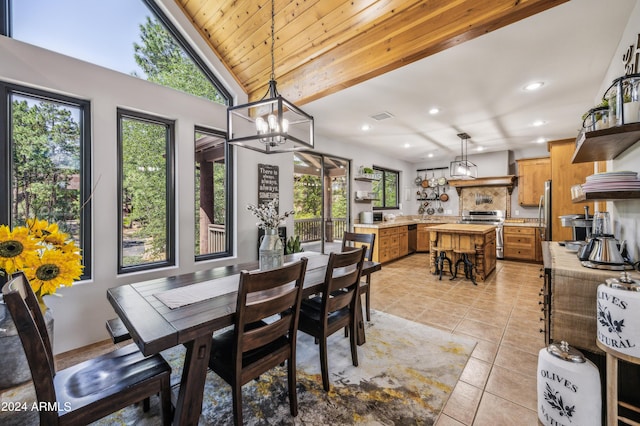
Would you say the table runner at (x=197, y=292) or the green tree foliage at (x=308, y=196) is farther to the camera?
the green tree foliage at (x=308, y=196)

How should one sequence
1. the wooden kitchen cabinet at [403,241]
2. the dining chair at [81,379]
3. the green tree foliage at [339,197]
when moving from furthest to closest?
1. the wooden kitchen cabinet at [403,241]
2. the green tree foliage at [339,197]
3. the dining chair at [81,379]

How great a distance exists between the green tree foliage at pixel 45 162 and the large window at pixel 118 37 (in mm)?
583

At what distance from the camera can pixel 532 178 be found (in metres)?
6.11

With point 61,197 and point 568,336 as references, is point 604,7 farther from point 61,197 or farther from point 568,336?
point 61,197

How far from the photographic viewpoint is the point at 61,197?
2.48m

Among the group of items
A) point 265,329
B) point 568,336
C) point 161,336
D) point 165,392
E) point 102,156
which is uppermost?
point 102,156

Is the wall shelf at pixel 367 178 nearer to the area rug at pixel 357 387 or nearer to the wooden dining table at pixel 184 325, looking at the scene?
the area rug at pixel 357 387

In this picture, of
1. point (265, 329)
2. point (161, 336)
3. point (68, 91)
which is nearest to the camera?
point (161, 336)

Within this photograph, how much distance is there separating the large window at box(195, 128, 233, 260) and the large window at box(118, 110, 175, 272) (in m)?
0.33

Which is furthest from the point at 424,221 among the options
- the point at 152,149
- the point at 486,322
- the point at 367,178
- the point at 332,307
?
the point at 152,149

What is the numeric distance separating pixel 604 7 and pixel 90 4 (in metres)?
4.44

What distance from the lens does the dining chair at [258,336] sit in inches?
54.4

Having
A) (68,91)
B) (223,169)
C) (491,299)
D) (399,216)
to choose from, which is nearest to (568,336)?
(491,299)

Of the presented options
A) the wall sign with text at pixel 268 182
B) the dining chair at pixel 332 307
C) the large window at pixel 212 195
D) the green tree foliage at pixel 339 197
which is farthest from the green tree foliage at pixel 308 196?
the dining chair at pixel 332 307
